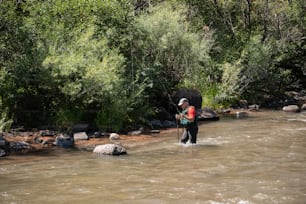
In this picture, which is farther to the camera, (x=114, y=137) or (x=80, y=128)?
(x=80, y=128)

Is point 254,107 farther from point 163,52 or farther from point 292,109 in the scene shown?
point 163,52

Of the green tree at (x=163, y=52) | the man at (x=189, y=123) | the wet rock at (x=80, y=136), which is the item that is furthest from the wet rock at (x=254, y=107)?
the wet rock at (x=80, y=136)

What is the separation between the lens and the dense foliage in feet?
57.4

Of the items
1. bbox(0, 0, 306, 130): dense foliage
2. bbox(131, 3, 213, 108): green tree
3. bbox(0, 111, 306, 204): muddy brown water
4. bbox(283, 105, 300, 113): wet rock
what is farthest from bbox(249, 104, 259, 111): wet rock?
bbox(0, 111, 306, 204): muddy brown water

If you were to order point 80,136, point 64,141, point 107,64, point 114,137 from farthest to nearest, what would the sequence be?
point 107,64 < point 114,137 < point 80,136 < point 64,141

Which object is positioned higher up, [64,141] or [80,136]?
[80,136]

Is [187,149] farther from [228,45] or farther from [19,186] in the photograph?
[228,45]

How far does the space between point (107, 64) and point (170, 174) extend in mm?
7648

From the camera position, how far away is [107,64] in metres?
18.2

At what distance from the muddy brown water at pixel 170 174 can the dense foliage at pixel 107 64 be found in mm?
3338

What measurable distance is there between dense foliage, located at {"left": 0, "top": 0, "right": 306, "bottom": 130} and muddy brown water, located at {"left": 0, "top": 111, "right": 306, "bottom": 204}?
3338mm

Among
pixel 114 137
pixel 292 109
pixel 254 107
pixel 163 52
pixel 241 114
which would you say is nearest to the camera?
pixel 114 137

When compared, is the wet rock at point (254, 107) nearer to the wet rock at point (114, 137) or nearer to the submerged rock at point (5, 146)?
the wet rock at point (114, 137)

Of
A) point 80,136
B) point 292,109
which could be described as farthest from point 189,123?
point 292,109
